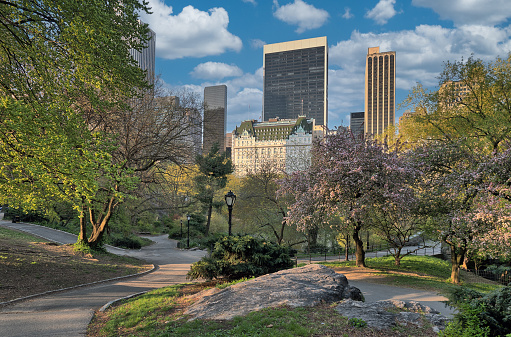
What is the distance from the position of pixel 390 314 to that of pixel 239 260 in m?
6.37

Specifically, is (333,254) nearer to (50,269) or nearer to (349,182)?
(349,182)

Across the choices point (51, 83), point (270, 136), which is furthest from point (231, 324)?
point (270, 136)

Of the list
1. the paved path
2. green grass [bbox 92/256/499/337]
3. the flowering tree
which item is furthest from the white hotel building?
green grass [bbox 92/256/499/337]

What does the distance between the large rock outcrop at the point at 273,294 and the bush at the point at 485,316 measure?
3175 mm

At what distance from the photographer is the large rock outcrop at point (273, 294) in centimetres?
764

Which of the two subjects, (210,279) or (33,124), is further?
(210,279)

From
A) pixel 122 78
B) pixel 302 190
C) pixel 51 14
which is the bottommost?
pixel 302 190

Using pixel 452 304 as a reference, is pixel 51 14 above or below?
above

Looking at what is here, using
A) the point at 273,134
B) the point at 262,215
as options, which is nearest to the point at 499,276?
the point at 262,215

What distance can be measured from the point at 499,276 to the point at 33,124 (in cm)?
3072

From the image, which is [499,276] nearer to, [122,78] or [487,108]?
[487,108]

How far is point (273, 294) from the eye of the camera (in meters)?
8.23

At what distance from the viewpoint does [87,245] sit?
1973cm

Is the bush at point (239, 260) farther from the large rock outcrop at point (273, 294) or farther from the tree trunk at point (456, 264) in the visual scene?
the tree trunk at point (456, 264)
